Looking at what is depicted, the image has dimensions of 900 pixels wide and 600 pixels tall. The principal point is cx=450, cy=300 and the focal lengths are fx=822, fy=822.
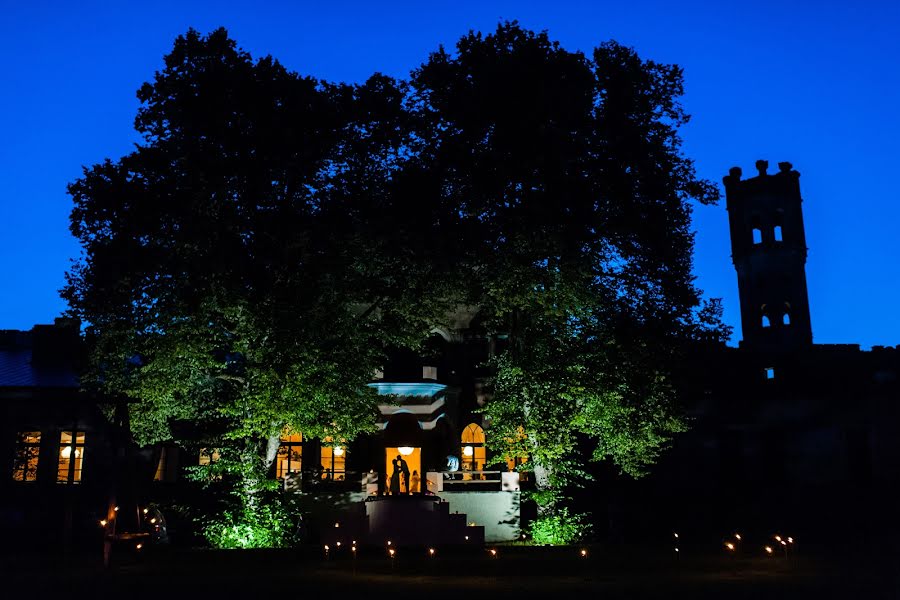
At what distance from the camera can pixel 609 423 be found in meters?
26.1

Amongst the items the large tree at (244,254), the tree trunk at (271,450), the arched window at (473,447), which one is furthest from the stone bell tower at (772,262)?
the tree trunk at (271,450)

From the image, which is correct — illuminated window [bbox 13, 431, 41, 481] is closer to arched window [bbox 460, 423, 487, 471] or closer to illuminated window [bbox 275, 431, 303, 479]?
illuminated window [bbox 275, 431, 303, 479]

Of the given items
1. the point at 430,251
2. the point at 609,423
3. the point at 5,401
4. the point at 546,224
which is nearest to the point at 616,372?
the point at 609,423

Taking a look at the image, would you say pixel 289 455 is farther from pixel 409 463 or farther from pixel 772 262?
pixel 772 262

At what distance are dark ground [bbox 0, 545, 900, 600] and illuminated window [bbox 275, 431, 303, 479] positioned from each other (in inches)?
422

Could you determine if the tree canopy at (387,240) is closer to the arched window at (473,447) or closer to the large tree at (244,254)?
the large tree at (244,254)

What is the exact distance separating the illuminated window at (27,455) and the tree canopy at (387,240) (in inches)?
326

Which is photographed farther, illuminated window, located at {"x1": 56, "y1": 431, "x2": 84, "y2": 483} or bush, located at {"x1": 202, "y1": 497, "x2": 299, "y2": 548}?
illuminated window, located at {"x1": 56, "y1": 431, "x2": 84, "y2": 483}

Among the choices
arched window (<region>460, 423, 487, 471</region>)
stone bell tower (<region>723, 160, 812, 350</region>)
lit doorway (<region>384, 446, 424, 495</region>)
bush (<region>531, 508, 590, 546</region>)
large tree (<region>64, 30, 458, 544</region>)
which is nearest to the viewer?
large tree (<region>64, 30, 458, 544</region>)

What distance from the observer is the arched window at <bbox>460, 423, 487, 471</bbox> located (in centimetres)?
3553

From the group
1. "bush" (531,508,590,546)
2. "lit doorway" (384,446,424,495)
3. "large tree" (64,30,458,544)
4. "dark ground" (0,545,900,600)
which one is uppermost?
"large tree" (64,30,458,544)

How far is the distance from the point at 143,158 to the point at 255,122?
3.58 metres

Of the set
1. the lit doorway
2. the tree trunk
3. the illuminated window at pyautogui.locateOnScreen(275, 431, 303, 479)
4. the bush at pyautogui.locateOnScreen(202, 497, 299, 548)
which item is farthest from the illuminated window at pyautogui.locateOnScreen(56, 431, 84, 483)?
the lit doorway

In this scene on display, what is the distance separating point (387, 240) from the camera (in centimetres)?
2580
